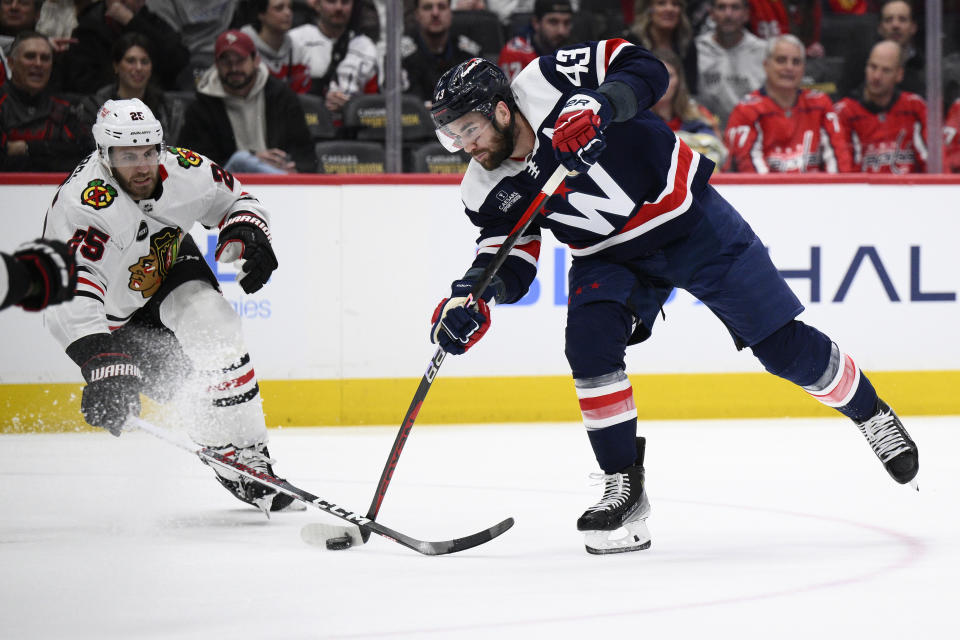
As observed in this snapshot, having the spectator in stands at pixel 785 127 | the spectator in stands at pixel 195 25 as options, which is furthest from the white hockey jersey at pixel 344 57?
the spectator in stands at pixel 785 127

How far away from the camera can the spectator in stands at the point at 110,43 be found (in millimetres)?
4754

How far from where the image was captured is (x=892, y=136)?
534 cm

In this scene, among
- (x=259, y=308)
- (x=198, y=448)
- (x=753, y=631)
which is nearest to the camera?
(x=753, y=631)

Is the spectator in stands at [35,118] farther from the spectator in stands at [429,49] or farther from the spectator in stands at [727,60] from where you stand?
the spectator in stands at [727,60]

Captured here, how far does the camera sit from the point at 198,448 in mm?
3092

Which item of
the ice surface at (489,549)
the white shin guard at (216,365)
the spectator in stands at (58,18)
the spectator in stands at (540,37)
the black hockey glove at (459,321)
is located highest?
the spectator in stands at (58,18)

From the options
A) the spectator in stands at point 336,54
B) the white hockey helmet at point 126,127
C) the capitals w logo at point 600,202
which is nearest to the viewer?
the capitals w logo at point 600,202

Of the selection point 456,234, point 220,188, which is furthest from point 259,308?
point 220,188

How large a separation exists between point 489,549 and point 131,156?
1330 millimetres

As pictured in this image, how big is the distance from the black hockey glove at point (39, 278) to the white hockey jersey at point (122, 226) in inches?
37.9

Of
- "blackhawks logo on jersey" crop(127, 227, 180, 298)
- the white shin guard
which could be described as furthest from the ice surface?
"blackhawks logo on jersey" crop(127, 227, 180, 298)

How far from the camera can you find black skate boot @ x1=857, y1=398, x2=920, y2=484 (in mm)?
2965

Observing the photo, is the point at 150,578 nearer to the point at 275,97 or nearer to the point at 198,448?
the point at 198,448

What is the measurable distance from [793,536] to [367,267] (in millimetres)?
2541
